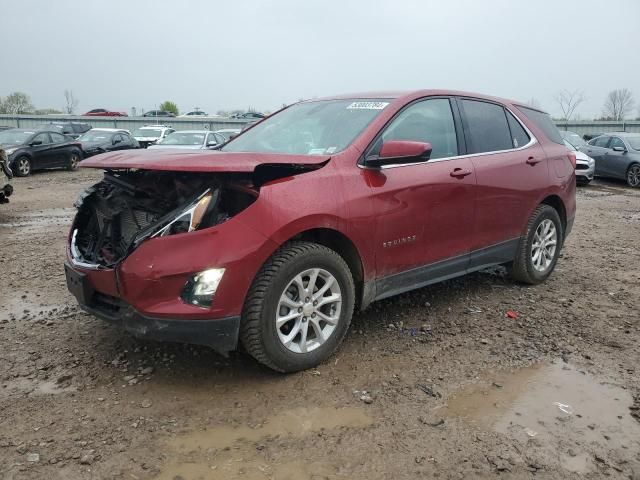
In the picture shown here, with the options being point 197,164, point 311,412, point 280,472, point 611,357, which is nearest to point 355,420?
point 311,412

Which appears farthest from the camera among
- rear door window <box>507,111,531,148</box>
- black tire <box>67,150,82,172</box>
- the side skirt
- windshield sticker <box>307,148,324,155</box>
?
black tire <box>67,150,82,172</box>

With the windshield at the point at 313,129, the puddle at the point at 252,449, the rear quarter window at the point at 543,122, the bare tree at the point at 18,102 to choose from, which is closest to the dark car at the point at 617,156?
the rear quarter window at the point at 543,122

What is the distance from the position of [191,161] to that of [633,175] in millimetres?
16019

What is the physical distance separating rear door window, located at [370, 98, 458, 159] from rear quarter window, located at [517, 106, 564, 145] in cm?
133

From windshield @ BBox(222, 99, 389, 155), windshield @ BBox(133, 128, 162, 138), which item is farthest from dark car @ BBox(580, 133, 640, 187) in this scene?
windshield @ BBox(133, 128, 162, 138)

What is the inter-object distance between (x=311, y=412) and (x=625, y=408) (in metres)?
1.80

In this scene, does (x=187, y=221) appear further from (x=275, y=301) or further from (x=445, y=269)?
(x=445, y=269)

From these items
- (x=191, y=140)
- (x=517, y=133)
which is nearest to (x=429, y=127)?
(x=517, y=133)

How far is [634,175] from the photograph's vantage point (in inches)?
619

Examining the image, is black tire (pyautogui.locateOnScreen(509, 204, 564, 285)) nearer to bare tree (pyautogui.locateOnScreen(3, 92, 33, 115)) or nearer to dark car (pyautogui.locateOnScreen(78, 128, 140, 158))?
dark car (pyautogui.locateOnScreen(78, 128, 140, 158))

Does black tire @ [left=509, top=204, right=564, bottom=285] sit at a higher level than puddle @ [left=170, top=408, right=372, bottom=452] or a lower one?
higher

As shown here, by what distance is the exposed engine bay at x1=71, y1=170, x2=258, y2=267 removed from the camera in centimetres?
311

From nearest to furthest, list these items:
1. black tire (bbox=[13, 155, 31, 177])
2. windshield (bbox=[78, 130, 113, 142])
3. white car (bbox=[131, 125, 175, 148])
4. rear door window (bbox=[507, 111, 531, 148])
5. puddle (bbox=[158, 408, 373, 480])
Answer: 1. puddle (bbox=[158, 408, 373, 480])
2. rear door window (bbox=[507, 111, 531, 148])
3. black tire (bbox=[13, 155, 31, 177])
4. windshield (bbox=[78, 130, 113, 142])
5. white car (bbox=[131, 125, 175, 148])

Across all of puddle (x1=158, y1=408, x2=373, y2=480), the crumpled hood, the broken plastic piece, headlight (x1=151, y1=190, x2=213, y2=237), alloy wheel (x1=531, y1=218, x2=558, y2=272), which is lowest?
the broken plastic piece
